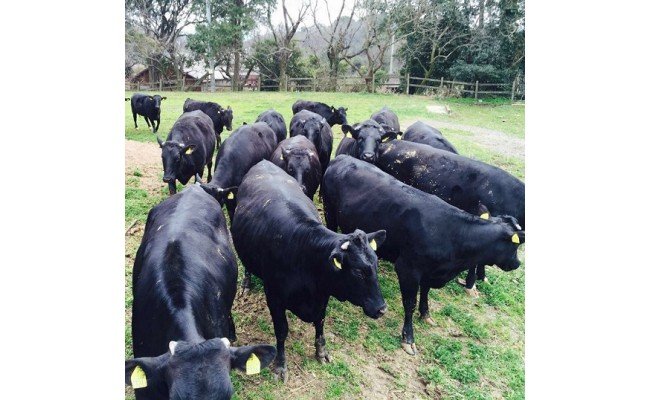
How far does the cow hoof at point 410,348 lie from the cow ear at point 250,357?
248 cm

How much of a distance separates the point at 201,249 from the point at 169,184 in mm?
3823

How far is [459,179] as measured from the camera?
21.1 feet

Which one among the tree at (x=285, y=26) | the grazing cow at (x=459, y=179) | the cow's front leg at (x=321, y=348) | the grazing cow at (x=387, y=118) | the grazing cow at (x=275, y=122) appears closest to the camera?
the cow's front leg at (x=321, y=348)

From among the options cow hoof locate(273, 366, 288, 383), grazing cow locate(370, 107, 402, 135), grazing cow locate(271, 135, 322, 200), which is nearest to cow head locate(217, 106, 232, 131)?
grazing cow locate(370, 107, 402, 135)

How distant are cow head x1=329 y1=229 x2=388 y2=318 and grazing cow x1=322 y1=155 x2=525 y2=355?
→ 124cm

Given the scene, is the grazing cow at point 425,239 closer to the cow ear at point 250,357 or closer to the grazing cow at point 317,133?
the cow ear at point 250,357

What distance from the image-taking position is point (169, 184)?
279 inches

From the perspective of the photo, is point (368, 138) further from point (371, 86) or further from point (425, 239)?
point (371, 86)

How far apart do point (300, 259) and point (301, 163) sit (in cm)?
289

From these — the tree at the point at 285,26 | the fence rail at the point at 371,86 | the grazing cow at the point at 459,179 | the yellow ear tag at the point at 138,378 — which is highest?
the tree at the point at 285,26

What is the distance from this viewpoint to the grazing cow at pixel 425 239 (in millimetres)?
4715

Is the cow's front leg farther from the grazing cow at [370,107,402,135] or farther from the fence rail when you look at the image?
the grazing cow at [370,107,402,135]

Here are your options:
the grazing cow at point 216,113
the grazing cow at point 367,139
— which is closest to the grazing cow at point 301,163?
the grazing cow at point 367,139

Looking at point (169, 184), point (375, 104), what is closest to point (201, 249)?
point (169, 184)
